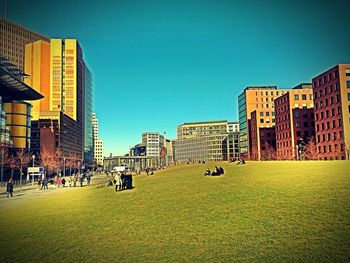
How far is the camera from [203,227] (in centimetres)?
1936

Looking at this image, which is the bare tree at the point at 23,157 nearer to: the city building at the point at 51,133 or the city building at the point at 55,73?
the city building at the point at 51,133

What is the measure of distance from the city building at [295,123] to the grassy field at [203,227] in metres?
77.6

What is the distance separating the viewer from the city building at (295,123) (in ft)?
337

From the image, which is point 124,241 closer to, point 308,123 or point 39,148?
point 308,123

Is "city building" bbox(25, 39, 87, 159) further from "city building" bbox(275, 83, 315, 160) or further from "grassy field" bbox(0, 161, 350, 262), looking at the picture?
"grassy field" bbox(0, 161, 350, 262)

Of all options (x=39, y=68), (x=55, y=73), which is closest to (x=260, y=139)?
(x=55, y=73)

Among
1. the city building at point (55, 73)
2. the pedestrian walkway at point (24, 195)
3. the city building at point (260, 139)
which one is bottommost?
the pedestrian walkway at point (24, 195)

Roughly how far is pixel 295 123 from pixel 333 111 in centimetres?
2699

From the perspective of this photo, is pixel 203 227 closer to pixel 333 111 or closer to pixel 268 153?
pixel 333 111

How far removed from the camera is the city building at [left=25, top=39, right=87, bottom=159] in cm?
18438

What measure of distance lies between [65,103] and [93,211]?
575ft

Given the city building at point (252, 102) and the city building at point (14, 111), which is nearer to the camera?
the city building at point (14, 111)

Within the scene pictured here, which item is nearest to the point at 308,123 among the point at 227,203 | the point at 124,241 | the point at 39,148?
the point at 227,203

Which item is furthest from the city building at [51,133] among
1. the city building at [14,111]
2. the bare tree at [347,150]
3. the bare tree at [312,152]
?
the bare tree at [347,150]
